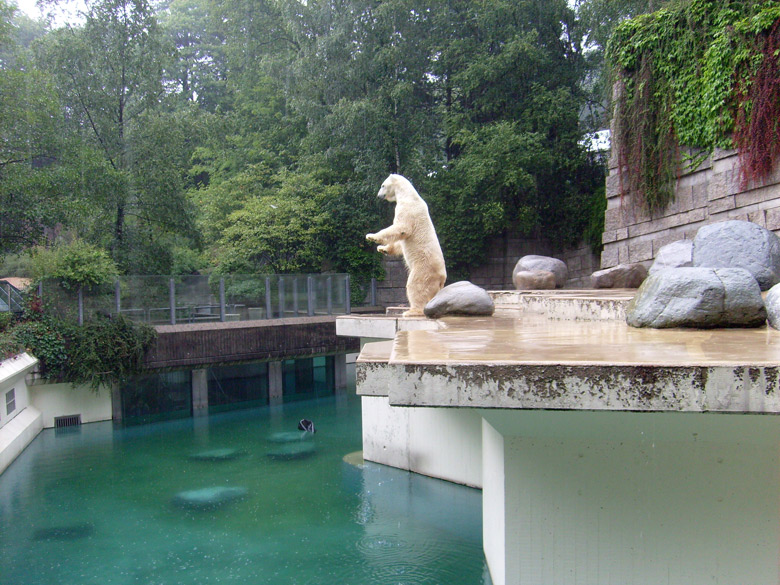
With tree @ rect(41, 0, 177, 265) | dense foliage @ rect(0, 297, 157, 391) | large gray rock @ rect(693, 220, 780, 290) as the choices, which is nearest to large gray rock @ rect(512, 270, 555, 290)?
large gray rock @ rect(693, 220, 780, 290)

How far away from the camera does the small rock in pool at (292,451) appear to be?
1159cm

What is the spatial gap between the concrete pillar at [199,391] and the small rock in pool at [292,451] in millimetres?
4746

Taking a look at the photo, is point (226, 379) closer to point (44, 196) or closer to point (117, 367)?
point (117, 367)

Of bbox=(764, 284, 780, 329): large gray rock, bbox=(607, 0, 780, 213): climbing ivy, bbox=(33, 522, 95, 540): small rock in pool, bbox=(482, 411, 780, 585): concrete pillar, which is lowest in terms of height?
bbox=(33, 522, 95, 540): small rock in pool

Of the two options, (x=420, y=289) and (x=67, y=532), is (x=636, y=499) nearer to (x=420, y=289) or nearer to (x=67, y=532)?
(x=420, y=289)

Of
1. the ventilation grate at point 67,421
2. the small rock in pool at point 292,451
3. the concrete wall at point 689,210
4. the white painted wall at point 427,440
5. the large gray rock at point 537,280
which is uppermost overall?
the concrete wall at point 689,210

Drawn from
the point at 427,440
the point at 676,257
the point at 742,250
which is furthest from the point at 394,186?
the point at 742,250

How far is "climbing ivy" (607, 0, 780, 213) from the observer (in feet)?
31.4

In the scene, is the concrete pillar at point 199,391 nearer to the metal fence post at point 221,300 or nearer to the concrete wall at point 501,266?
the metal fence post at point 221,300

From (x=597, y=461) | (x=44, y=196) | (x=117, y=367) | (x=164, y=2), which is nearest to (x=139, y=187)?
(x=44, y=196)

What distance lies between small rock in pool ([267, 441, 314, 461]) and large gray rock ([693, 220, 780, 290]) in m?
7.39

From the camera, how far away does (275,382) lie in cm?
1803

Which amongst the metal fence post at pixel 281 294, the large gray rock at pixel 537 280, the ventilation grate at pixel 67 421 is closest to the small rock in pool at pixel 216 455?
the ventilation grate at pixel 67 421

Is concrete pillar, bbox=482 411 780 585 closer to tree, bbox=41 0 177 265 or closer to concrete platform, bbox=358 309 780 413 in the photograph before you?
concrete platform, bbox=358 309 780 413
